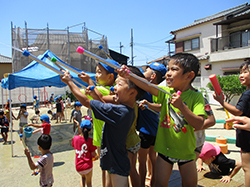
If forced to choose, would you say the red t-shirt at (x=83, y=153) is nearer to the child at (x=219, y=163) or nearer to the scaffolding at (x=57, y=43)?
the child at (x=219, y=163)

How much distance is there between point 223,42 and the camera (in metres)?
18.6

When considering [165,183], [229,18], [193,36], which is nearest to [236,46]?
[229,18]

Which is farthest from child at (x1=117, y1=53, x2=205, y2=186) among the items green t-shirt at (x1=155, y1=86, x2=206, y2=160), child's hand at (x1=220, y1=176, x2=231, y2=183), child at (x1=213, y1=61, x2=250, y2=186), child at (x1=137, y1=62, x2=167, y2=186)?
child's hand at (x1=220, y1=176, x2=231, y2=183)

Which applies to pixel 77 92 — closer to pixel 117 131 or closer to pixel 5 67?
pixel 117 131

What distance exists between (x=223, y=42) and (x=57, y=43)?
62.7ft

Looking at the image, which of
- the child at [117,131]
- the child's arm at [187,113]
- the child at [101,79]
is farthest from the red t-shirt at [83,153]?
the child's arm at [187,113]

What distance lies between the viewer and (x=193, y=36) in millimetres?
22000

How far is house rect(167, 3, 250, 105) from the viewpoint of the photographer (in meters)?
16.9

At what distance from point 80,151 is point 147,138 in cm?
115

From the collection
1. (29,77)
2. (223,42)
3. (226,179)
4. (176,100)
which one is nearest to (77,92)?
(176,100)

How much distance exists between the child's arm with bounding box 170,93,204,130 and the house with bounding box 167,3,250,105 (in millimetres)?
16537

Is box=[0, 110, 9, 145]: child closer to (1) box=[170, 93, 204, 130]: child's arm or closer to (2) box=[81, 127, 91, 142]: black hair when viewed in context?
(2) box=[81, 127, 91, 142]: black hair

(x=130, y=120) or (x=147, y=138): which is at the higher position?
(x=130, y=120)

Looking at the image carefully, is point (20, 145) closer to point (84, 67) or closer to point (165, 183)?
point (165, 183)
